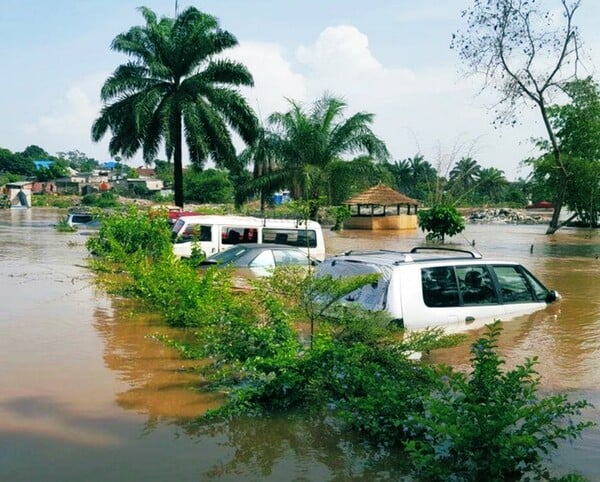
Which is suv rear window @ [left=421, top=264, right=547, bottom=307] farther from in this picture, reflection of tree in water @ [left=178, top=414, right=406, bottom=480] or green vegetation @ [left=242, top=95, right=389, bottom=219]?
green vegetation @ [left=242, top=95, right=389, bottom=219]

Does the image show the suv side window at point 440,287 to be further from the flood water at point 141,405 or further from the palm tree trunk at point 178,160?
the palm tree trunk at point 178,160

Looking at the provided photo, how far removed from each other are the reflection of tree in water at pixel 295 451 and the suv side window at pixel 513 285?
14.0ft

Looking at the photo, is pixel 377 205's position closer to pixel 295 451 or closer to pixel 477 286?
pixel 477 286

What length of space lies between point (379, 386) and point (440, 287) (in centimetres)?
323

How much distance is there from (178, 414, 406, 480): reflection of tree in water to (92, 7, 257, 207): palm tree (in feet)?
102

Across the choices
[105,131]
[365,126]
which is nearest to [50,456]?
[105,131]

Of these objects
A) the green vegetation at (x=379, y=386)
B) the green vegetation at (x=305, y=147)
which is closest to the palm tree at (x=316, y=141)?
the green vegetation at (x=305, y=147)

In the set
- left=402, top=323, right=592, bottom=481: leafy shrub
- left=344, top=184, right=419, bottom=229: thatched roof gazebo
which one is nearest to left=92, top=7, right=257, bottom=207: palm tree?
left=344, top=184, right=419, bottom=229: thatched roof gazebo

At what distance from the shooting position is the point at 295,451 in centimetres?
557

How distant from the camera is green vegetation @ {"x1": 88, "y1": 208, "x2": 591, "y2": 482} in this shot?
4.91m

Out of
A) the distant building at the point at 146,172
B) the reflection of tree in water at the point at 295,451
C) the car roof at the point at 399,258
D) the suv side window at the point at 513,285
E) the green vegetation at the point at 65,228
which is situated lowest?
the reflection of tree in water at the point at 295,451

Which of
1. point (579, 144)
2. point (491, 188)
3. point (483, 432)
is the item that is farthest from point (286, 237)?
point (491, 188)


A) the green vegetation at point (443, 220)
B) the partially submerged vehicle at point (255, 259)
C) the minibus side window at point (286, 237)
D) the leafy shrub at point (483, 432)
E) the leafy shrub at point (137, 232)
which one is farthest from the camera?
the green vegetation at point (443, 220)

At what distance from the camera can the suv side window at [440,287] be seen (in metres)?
8.58
